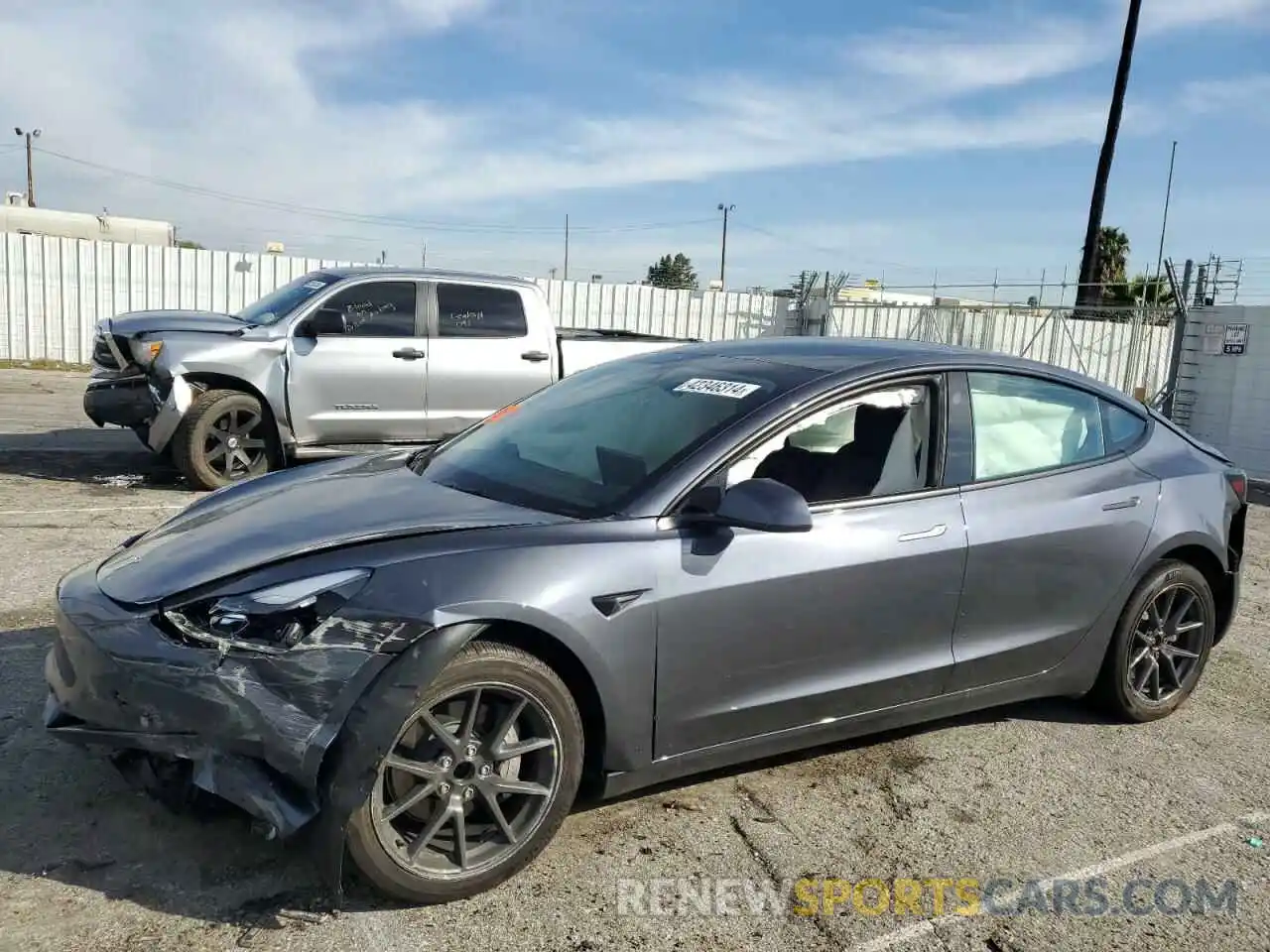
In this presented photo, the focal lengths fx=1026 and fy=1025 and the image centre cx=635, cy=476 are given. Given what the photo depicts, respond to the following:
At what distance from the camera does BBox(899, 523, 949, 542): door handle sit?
3.48m

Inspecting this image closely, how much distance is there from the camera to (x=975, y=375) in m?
3.91

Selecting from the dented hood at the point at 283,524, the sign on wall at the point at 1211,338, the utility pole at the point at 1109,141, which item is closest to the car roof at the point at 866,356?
the dented hood at the point at 283,524

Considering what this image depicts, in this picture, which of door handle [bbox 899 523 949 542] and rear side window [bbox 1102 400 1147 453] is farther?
rear side window [bbox 1102 400 1147 453]

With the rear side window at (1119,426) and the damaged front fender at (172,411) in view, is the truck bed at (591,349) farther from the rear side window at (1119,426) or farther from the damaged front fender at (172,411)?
the rear side window at (1119,426)

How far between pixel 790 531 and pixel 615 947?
4.09 feet

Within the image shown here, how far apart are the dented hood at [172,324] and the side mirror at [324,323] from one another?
20.8 inches

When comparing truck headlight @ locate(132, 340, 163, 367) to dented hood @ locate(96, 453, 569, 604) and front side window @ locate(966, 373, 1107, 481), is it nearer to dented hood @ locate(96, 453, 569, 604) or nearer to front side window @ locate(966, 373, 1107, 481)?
dented hood @ locate(96, 453, 569, 604)

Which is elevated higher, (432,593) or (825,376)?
(825,376)

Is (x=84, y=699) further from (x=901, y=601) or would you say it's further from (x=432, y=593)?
(x=901, y=601)

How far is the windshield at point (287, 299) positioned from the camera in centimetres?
843

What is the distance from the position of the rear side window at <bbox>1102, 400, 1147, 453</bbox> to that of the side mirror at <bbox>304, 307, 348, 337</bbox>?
592cm

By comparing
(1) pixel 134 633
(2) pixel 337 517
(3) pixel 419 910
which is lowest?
(3) pixel 419 910

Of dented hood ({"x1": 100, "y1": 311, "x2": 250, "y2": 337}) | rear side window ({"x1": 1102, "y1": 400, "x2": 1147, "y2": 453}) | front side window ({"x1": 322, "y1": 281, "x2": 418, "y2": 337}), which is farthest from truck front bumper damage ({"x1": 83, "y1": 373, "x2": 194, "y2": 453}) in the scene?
rear side window ({"x1": 1102, "y1": 400, "x2": 1147, "y2": 453})

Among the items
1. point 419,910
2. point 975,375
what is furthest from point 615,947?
point 975,375
